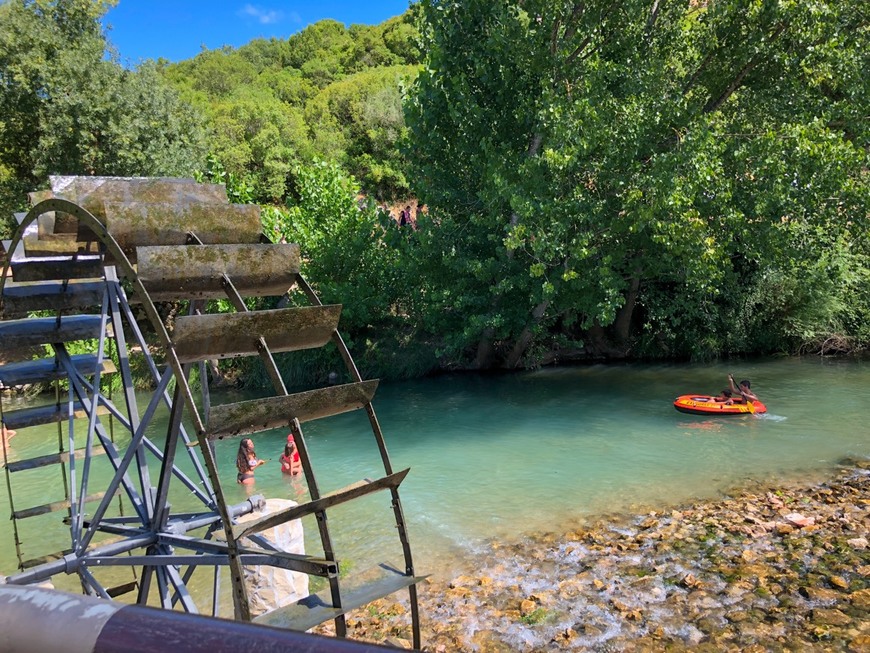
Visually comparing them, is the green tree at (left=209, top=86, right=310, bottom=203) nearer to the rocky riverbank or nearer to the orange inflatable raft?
the orange inflatable raft

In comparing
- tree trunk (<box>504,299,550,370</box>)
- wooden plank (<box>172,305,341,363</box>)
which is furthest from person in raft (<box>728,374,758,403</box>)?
wooden plank (<box>172,305,341,363</box>)

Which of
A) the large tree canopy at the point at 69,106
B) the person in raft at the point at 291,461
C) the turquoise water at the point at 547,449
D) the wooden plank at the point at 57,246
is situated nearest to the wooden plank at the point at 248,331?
the wooden plank at the point at 57,246

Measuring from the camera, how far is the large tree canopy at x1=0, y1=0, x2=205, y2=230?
2180 centimetres

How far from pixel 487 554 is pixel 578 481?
293cm

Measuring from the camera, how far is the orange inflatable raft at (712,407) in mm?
13391

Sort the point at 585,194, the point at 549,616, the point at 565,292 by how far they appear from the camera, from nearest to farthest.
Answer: the point at 549,616
the point at 585,194
the point at 565,292

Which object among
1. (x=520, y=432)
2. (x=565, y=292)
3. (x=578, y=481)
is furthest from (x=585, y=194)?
(x=578, y=481)

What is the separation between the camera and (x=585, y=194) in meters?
14.6

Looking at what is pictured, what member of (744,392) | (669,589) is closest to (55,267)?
(669,589)

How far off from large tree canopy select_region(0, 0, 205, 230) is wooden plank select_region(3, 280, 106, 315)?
17414 millimetres

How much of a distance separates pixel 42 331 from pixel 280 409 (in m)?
3.28

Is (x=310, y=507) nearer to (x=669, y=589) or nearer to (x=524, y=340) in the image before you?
(x=669, y=589)

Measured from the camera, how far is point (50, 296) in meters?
6.91

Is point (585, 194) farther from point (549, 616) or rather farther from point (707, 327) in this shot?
point (549, 616)
